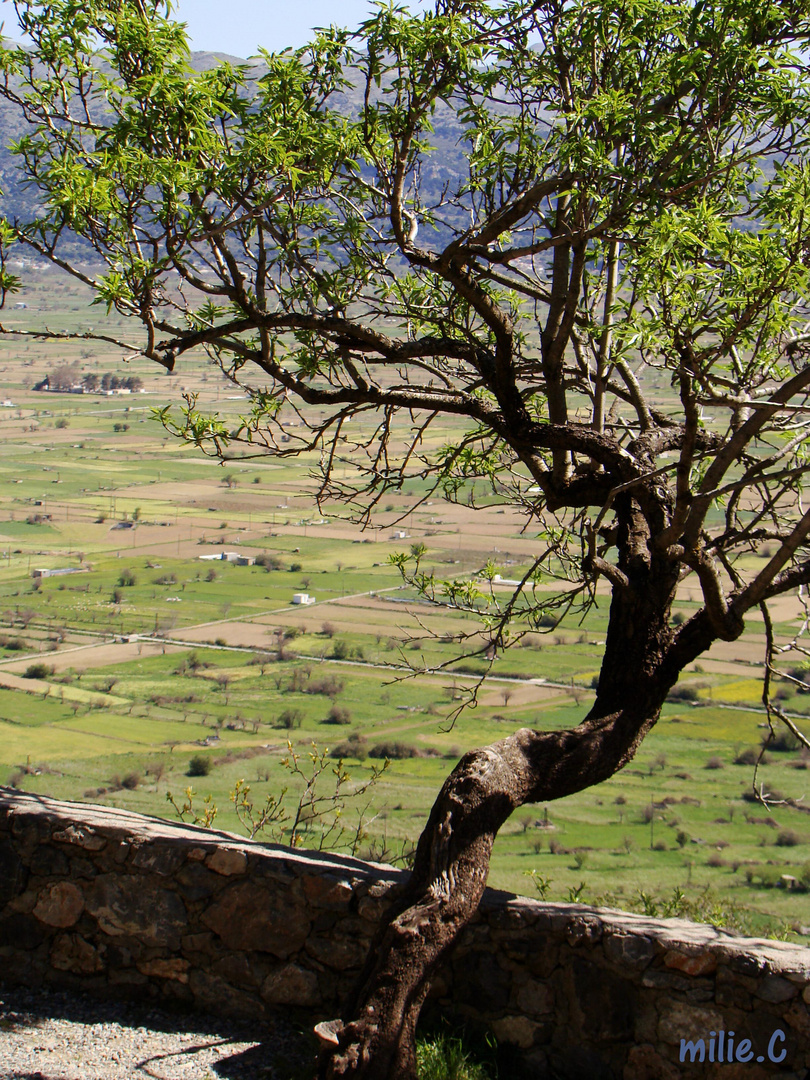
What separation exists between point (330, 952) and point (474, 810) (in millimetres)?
1240

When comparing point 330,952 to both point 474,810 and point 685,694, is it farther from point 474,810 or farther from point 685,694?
point 685,694

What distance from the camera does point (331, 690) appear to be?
4550 cm

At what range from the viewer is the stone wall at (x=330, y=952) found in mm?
4312

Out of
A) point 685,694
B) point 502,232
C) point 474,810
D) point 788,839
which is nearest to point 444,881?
point 474,810

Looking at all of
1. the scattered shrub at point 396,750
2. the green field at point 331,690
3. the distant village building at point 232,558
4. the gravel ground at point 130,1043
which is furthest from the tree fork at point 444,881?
the distant village building at point 232,558

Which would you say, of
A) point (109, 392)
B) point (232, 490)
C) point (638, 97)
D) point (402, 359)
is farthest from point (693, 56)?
point (109, 392)

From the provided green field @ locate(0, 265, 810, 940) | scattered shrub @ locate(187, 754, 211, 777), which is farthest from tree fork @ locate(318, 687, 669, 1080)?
scattered shrub @ locate(187, 754, 211, 777)

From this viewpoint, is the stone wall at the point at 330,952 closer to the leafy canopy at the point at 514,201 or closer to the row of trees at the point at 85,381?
the leafy canopy at the point at 514,201

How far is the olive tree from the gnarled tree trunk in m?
0.01

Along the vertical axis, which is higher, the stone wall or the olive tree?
the olive tree

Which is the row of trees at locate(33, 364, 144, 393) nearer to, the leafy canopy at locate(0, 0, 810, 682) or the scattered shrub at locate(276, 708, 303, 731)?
the scattered shrub at locate(276, 708, 303, 731)

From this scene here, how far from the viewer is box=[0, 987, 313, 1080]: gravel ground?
4.36 metres

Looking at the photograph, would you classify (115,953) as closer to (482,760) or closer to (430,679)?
(482,760)

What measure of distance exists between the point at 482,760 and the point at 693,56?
3097mm
